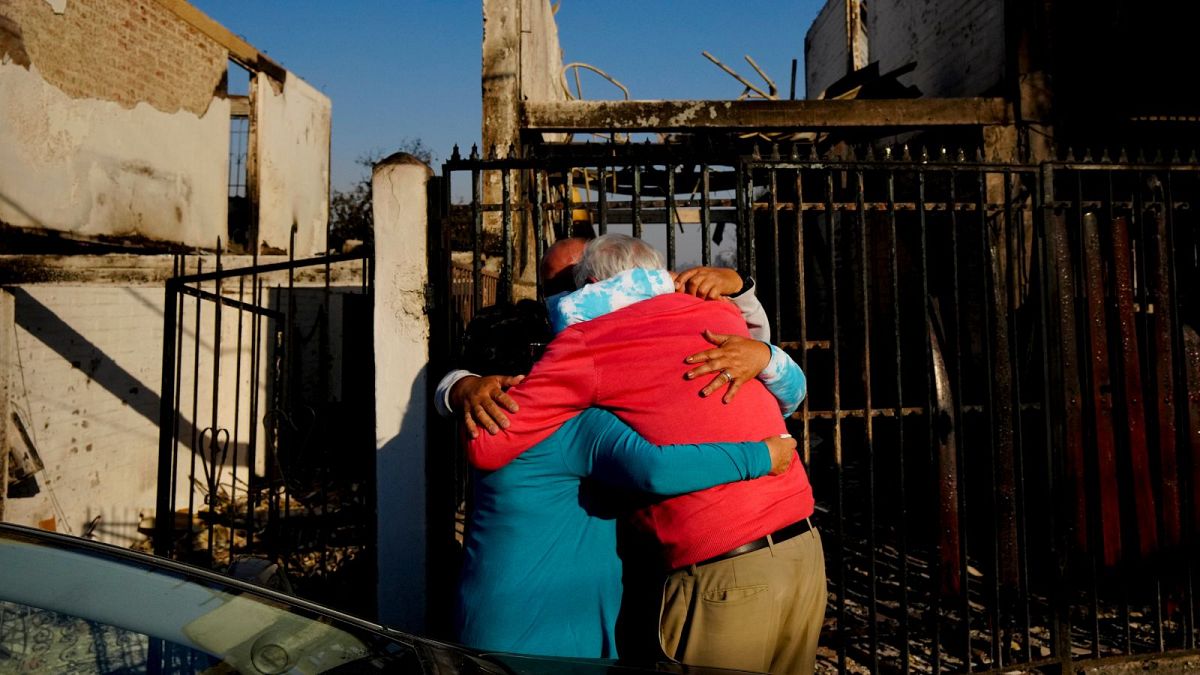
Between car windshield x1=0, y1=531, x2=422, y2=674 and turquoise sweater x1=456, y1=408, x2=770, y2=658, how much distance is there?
0.79ft

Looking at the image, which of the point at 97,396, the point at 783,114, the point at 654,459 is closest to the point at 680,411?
the point at 654,459

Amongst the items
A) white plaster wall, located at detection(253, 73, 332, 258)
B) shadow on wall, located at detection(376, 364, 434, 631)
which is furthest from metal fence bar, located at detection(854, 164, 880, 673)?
white plaster wall, located at detection(253, 73, 332, 258)

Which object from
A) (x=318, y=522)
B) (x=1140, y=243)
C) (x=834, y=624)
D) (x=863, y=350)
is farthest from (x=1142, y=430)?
(x=318, y=522)

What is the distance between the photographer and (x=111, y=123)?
9359 millimetres

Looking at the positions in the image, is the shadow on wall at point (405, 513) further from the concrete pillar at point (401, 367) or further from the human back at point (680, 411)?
the human back at point (680, 411)

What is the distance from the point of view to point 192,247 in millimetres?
11102

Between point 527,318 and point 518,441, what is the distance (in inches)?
29.3

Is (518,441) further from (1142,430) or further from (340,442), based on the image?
(340,442)

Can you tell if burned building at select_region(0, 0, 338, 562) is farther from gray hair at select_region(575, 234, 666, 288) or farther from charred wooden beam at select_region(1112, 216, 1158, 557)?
charred wooden beam at select_region(1112, 216, 1158, 557)

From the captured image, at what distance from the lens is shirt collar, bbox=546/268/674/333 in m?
1.94

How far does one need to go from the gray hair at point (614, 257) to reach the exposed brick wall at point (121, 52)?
29.0 feet

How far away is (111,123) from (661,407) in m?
10.3

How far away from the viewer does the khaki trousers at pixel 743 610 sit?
193 cm

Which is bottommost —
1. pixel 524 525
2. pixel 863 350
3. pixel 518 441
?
pixel 524 525
